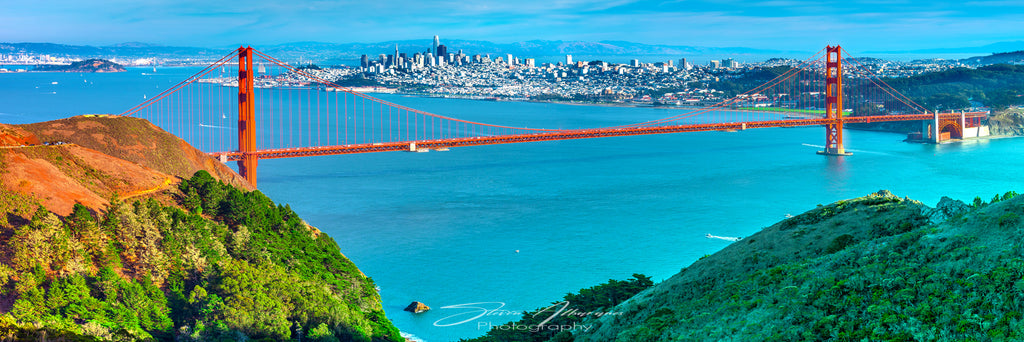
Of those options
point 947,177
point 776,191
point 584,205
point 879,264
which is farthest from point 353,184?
point 879,264

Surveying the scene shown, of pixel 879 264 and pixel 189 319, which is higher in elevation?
pixel 879 264

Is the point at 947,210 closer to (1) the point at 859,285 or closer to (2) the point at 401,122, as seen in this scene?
(1) the point at 859,285

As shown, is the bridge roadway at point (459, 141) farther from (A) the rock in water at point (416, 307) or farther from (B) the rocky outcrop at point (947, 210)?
(B) the rocky outcrop at point (947, 210)

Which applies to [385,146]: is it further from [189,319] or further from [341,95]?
[341,95]

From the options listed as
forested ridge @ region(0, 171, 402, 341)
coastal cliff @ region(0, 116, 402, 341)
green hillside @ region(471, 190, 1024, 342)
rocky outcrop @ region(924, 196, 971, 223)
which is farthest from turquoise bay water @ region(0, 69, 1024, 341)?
rocky outcrop @ region(924, 196, 971, 223)

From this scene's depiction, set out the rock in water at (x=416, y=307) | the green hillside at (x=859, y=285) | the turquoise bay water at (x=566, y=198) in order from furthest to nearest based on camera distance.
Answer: the turquoise bay water at (x=566, y=198) → the rock in water at (x=416, y=307) → the green hillside at (x=859, y=285)

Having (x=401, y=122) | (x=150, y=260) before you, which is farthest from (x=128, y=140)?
(x=401, y=122)

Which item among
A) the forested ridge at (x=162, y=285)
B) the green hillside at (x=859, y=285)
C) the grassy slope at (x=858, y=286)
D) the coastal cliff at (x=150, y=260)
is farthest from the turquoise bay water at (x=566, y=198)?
the grassy slope at (x=858, y=286)
